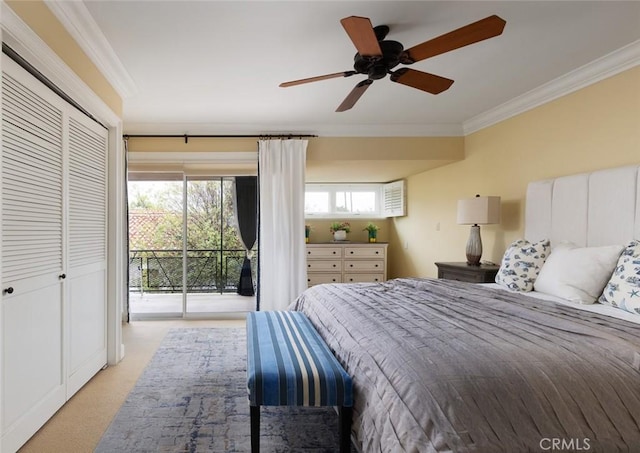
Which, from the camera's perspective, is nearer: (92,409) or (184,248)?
(92,409)

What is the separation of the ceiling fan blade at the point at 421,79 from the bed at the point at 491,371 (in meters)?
1.43

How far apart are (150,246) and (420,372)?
15.3 ft

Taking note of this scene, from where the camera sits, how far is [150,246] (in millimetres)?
5000

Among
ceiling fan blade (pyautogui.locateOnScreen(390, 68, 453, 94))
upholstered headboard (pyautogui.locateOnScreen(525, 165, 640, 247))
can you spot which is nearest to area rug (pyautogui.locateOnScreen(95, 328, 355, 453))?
ceiling fan blade (pyautogui.locateOnScreen(390, 68, 453, 94))

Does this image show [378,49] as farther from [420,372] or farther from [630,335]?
[630,335]

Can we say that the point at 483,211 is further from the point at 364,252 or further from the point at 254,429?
the point at 254,429

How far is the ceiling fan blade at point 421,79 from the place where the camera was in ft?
7.51

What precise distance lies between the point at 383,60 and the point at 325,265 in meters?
3.98

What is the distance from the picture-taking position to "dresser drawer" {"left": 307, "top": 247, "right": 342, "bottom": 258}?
18.8 feet

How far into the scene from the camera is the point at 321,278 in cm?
579

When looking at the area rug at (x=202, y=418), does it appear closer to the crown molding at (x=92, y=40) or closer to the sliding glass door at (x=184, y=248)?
the sliding glass door at (x=184, y=248)

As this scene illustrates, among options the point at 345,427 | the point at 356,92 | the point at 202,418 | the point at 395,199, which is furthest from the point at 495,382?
the point at 395,199

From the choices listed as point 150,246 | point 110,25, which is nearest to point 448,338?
point 110,25

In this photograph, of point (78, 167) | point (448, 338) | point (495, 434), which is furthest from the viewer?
point (78, 167)
